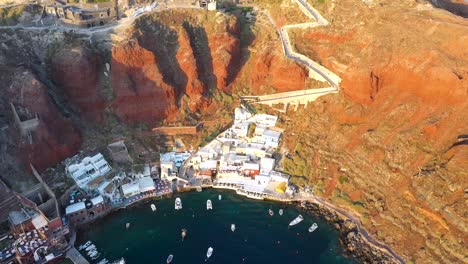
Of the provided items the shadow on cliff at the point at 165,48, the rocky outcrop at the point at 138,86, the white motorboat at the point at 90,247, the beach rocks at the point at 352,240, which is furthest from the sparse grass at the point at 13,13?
the beach rocks at the point at 352,240

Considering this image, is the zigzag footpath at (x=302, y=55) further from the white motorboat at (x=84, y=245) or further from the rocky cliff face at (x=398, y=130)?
the white motorboat at (x=84, y=245)

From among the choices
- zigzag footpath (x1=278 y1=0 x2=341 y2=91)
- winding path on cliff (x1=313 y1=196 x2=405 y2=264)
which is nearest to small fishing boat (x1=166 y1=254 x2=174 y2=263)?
winding path on cliff (x1=313 y1=196 x2=405 y2=264)

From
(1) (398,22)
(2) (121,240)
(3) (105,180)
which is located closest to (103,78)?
(3) (105,180)

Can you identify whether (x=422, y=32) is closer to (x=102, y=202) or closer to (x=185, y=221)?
(x=185, y=221)

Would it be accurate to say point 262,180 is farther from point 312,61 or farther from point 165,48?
point 165,48

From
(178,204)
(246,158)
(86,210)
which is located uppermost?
(246,158)

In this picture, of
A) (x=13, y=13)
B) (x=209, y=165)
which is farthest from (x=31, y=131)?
(x=209, y=165)
